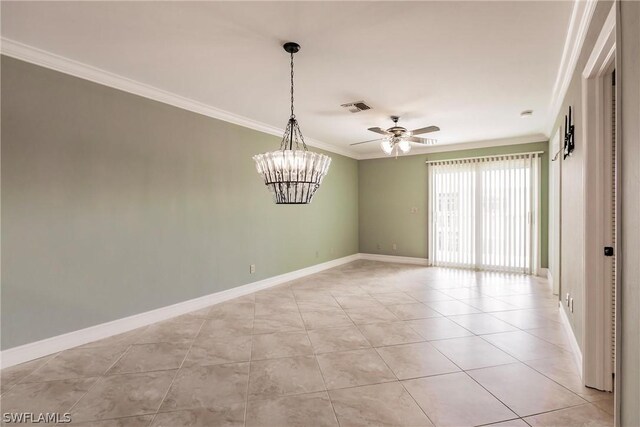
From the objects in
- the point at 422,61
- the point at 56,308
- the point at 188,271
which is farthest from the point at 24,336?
the point at 422,61

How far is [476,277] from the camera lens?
19.5 feet

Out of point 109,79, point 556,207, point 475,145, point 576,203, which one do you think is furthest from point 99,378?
point 475,145

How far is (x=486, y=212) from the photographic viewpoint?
6.61 meters

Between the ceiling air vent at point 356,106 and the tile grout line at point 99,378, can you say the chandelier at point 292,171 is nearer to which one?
the ceiling air vent at point 356,106

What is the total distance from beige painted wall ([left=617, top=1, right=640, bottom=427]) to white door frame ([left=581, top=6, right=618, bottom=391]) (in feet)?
3.46

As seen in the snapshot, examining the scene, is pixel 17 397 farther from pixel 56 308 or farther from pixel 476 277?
pixel 476 277

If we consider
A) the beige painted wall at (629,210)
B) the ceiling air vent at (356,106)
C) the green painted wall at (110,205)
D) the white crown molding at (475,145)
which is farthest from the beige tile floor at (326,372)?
the white crown molding at (475,145)

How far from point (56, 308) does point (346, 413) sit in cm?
286

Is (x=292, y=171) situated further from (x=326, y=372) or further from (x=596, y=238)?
(x=596, y=238)

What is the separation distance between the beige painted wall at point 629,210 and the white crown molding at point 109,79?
409 centimetres

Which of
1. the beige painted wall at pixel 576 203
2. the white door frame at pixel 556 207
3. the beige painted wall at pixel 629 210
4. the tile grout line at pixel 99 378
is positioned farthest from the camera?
the white door frame at pixel 556 207

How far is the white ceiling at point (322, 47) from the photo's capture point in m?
2.26

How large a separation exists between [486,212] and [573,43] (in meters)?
4.50

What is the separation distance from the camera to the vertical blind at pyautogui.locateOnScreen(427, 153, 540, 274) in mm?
6176
